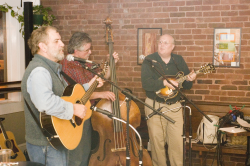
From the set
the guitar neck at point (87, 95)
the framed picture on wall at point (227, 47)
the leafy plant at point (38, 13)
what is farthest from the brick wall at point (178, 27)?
the guitar neck at point (87, 95)

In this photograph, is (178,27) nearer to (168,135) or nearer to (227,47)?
(227,47)

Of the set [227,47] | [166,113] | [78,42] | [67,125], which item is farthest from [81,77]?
[227,47]

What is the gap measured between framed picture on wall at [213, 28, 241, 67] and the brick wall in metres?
0.05

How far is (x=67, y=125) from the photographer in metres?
2.19

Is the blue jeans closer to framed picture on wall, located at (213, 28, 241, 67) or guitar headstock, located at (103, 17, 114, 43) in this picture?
guitar headstock, located at (103, 17, 114, 43)

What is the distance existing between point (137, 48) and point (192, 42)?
2.58ft

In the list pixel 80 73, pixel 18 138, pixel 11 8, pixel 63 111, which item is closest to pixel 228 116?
pixel 80 73

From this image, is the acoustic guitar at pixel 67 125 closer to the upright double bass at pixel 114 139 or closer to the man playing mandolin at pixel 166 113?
the upright double bass at pixel 114 139

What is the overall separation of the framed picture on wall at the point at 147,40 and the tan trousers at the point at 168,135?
901 millimetres

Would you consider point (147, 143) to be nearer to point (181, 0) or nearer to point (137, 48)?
point (137, 48)

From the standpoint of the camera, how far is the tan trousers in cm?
336

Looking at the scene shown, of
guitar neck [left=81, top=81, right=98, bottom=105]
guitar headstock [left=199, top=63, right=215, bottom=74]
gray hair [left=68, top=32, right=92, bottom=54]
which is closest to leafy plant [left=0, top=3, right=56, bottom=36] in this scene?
gray hair [left=68, top=32, right=92, bottom=54]

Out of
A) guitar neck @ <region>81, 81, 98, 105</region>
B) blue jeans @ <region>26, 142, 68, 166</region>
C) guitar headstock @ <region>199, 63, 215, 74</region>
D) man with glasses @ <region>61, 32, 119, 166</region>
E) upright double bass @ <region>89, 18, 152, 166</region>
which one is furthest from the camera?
guitar headstock @ <region>199, 63, 215, 74</region>

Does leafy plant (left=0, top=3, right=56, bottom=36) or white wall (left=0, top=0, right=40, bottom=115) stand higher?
leafy plant (left=0, top=3, right=56, bottom=36)
